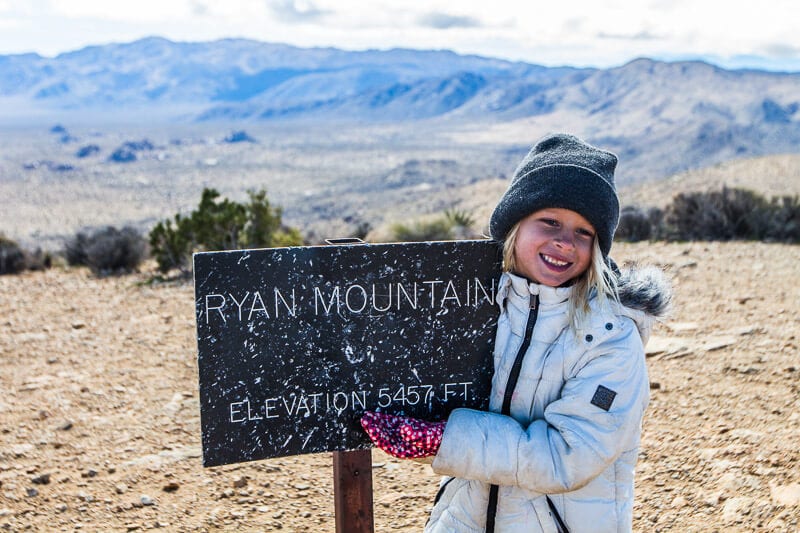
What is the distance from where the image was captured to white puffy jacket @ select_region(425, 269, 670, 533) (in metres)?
2.20

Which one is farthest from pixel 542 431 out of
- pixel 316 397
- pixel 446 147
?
pixel 446 147

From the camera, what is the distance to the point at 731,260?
23.5 feet

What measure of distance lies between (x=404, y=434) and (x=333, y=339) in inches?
14.3

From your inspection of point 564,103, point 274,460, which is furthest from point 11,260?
point 564,103

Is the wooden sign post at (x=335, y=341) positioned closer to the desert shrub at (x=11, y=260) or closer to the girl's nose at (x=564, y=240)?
the girl's nose at (x=564, y=240)

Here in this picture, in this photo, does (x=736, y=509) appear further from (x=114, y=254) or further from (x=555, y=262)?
(x=114, y=254)

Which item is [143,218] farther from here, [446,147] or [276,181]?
[446,147]

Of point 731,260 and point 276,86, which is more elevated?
point 276,86

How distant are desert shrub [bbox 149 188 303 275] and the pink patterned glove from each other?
254 inches

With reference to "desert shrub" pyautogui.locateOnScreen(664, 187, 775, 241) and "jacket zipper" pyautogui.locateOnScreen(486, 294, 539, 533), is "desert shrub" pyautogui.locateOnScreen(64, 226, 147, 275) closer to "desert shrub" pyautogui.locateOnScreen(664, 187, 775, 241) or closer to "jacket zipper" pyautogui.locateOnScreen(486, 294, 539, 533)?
"desert shrub" pyautogui.locateOnScreen(664, 187, 775, 241)

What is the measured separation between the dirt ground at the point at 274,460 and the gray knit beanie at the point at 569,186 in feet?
4.85

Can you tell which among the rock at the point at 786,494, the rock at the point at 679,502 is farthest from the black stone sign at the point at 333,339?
the rock at the point at 786,494

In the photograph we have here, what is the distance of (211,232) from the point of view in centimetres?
897

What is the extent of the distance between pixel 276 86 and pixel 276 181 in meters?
142
